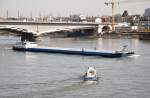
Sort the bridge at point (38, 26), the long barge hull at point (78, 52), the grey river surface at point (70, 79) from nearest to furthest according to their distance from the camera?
the grey river surface at point (70, 79), the long barge hull at point (78, 52), the bridge at point (38, 26)

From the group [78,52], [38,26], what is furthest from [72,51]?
[38,26]

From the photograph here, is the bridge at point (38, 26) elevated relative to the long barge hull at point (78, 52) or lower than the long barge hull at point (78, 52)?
elevated

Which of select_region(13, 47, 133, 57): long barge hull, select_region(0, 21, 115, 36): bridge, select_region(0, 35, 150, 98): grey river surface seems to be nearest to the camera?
select_region(0, 35, 150, 98): grey river surface

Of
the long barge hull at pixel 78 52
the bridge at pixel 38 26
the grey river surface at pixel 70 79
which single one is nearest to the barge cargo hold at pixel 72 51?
the long barge hull at pixel 78 52

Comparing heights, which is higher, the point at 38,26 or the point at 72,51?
the point at 38,26

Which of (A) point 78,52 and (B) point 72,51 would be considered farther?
(B) point 72,51

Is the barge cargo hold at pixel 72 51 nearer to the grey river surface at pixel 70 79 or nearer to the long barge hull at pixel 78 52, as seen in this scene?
the long barge hull at pixel 78 52

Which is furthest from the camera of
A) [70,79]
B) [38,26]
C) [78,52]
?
[38,26]

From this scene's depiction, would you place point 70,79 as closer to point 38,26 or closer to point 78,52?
point 78,52

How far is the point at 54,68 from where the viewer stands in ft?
62.3

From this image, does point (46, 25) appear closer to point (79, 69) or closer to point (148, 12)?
point (79, 69)

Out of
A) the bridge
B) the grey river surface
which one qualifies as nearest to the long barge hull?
the grey river surface

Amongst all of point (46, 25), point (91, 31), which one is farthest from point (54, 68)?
point (91, 31)

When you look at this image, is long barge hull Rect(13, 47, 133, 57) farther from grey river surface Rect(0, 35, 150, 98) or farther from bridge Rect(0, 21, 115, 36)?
bridge Rect(0, 21, 115, 36)
